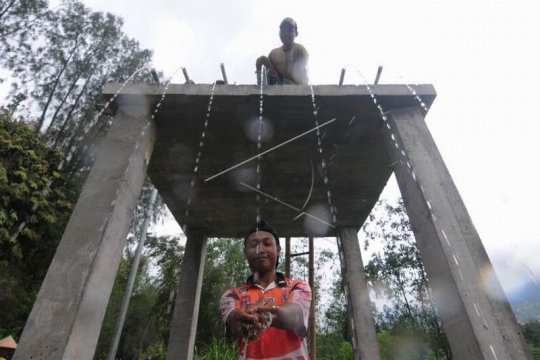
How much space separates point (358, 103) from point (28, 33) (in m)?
23.9

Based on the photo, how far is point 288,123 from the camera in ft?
16.4

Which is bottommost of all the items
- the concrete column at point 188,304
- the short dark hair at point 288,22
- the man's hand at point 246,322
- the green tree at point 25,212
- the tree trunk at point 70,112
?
the man's hand at point 246,322

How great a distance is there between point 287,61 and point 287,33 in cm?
54

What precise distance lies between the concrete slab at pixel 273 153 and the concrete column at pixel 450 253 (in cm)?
65

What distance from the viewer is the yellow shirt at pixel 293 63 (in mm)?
6129

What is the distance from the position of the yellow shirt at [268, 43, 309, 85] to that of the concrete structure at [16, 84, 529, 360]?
4.50 feet

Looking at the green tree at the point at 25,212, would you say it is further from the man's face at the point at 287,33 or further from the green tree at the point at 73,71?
the man's face at the point at 287,33

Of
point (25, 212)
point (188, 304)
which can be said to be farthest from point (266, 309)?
point (25, 212)

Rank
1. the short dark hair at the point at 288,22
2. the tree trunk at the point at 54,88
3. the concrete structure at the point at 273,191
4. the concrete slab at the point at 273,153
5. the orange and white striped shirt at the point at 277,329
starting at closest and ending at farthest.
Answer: the orange and white striped shirt at the point at 277,329, the concrete structure at the point at 273,191, the concrete slab at the point at 273,153, the short dark hair at the point at 288,22, the tree trunk at the point at 54,88

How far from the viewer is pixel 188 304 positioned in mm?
6953

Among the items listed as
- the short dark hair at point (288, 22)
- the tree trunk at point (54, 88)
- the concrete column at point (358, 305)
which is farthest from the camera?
the tree trunk at point (54, 88)

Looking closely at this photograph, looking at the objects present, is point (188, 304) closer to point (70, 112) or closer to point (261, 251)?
point (261, 251)

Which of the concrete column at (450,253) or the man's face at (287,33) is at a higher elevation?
the man's face at (287,33)

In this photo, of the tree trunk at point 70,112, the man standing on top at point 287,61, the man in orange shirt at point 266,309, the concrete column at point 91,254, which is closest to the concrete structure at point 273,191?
the concrete column at point 91,254
